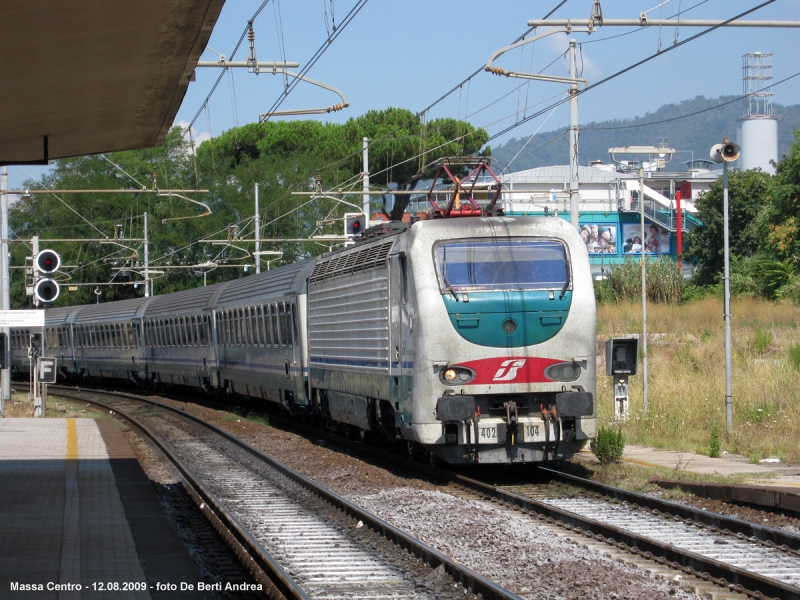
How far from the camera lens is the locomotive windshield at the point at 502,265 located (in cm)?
1232

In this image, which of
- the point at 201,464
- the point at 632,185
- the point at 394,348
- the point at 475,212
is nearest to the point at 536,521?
the point at 394,348

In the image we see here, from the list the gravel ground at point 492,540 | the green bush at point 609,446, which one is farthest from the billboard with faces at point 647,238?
the green bush at point 609,446

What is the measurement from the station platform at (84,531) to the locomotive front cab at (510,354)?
3501 millimetres

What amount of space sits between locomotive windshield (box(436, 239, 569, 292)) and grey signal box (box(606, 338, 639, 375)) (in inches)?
160

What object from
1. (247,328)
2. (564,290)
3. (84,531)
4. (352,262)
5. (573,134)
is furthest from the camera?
(247,328)

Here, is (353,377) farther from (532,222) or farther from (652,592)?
(652,592)

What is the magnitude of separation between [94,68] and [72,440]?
38.8 ft

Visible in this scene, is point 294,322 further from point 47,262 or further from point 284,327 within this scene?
point 47,262

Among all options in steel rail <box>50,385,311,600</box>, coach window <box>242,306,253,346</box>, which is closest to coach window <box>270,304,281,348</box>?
coach window <box>242,306,253,346</box>

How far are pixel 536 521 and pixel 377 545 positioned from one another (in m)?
1.72

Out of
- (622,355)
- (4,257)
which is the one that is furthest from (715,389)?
(4,257)

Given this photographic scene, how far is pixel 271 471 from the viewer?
14.7m

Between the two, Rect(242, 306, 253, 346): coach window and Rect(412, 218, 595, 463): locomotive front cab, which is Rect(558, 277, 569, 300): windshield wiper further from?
Rect(242, 306, 253, 346): coach window

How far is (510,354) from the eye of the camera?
12.1 m
